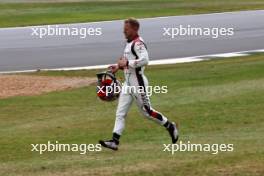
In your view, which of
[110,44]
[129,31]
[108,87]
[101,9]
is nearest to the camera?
[129,31]

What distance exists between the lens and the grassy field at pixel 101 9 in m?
38.3

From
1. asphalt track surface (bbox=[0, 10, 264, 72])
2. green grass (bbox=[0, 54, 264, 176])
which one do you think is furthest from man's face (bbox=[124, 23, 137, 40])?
asphalt track surface (bbox=[0, 10, 264, 72])

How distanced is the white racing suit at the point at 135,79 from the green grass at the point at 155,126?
1.64ft

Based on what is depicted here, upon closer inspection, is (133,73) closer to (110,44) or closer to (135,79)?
(135,79)

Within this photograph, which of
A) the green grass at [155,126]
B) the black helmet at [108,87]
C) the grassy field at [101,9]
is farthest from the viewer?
the grassy field at [101,9]

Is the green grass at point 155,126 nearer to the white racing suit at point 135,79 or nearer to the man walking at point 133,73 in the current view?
the man walking at point 133,73

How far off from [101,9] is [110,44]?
13.3 meters

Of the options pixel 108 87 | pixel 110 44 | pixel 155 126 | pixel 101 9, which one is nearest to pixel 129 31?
pixel 108 87

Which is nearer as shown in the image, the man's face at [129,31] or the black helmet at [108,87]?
the man's face at [129,31]

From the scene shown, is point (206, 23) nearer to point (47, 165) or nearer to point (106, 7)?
point (106, 7)

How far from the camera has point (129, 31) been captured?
37.9 feet

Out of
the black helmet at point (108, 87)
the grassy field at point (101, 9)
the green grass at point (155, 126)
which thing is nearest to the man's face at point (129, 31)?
the black helmet at point (108, 87)

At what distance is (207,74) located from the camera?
70.8 feet

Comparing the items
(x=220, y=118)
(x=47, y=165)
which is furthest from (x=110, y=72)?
(x=220, y=118)
